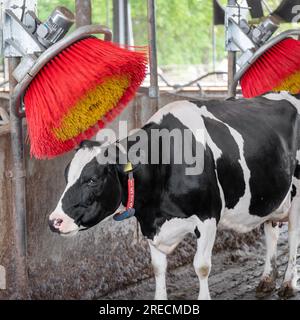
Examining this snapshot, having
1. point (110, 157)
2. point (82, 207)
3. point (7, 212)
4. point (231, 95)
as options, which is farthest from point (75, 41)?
point (231, 95)

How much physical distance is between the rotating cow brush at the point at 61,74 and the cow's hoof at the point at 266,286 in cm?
159

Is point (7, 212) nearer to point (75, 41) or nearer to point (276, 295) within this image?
point (75, 41)

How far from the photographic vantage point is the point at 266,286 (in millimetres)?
4453

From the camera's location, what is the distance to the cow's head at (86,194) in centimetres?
331

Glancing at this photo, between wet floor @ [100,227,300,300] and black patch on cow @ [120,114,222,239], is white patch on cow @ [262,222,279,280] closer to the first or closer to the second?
wet floor @ [100,227,300,300]

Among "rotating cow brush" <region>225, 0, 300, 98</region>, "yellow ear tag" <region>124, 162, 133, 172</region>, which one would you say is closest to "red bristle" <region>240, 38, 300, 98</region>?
"rotating cow brush" <region>225, 0, 300, 98</region>

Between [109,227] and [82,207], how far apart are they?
3.95 feet

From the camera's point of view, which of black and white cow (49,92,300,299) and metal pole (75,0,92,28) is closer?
black and white cow (49,92,300,299)

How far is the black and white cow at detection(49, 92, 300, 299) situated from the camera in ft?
11.1

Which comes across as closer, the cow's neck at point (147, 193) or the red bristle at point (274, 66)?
the cow's neck at point (147, 193)

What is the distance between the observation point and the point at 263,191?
4.05 metres

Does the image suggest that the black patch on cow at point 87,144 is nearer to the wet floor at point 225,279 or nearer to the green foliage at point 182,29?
the wet floor at point 225,279
